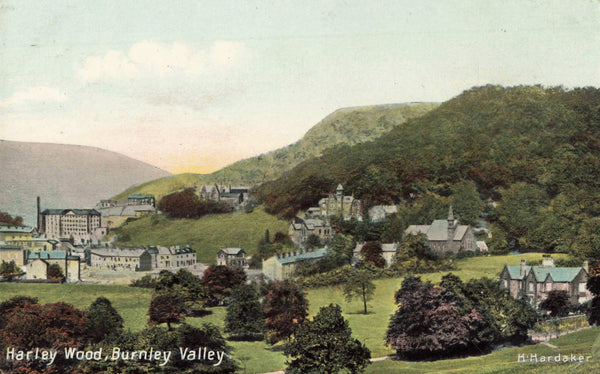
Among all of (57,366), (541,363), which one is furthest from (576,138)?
(57,366)

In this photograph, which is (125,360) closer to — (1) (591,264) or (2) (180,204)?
(2) (180,204)

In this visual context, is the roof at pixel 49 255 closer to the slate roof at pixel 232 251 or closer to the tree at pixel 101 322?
the tree at pixel 101 322

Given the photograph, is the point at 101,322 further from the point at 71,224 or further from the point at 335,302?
the point at 335,302

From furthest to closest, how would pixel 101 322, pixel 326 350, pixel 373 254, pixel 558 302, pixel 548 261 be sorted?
pixel 373 254, pixel 548 261, pixel 558 302, pixel 101 322, pixel 326 350

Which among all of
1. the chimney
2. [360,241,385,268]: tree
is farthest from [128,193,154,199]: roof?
the chimney

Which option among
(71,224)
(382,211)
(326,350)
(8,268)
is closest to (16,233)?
(8,268)
